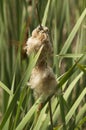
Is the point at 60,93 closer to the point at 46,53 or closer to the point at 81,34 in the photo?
the point at 46,53

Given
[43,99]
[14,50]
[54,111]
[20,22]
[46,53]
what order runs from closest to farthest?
[46,53] < [43,99] < [54,111] < [20,22] < [14,50]

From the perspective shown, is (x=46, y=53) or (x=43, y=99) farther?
(x=43, y=99)

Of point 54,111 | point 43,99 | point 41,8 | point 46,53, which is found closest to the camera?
point 46,53

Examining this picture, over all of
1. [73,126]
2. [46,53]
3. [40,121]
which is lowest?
[73,126]

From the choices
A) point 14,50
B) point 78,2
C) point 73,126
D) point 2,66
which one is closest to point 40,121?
point 73,126

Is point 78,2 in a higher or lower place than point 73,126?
higher

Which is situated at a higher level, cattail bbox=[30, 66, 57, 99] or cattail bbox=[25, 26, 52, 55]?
cattail bbox=[25, 26, 52, 55]

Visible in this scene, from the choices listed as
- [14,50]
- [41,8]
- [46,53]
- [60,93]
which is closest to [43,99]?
[60,93]

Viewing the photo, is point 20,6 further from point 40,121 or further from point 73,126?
point 40,121

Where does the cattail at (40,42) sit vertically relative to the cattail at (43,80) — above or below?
above
